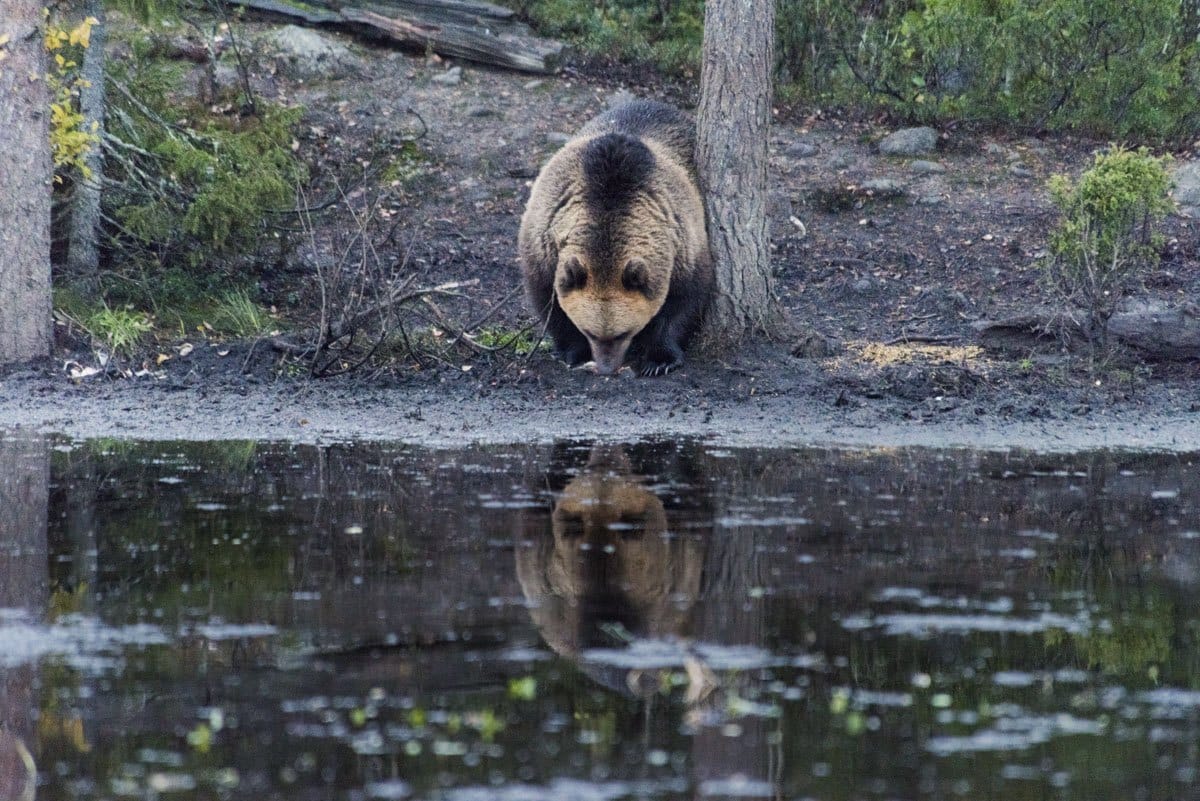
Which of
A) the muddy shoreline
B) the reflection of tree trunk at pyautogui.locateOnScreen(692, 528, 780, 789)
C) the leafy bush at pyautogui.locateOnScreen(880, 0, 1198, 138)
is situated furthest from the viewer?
the leafy bush at pyautogui.locateOnScreen(880, 0, 1198, 138)

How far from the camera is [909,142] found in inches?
653

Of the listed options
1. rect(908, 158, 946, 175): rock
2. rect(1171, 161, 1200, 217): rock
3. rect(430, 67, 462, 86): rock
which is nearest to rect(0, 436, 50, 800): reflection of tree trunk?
rect(430, 67, 462, 86): rock

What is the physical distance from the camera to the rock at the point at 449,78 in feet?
58.9

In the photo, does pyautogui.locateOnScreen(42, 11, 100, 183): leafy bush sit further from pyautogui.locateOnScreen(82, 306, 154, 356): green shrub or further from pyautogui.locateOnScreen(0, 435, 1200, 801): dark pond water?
pyautogui.locateOnScreen(0, 435, 1200, 801): dark pond water

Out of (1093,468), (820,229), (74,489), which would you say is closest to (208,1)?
(820,229)

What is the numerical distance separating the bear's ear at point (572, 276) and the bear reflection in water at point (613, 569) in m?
2.85

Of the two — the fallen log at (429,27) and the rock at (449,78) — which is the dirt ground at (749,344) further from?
the fallen log at (429,27)

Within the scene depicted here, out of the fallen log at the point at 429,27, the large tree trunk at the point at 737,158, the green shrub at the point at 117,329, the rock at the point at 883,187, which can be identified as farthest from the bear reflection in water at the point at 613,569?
the fallen log at the point at 429,27

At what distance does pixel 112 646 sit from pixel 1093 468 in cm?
548

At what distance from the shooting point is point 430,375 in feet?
35.6

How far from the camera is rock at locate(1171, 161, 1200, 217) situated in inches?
584

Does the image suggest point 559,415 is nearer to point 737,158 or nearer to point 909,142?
point 737,158

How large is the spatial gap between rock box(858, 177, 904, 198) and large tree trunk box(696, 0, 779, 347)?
4835 millimetres

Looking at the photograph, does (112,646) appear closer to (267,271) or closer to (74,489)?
(74,489)
